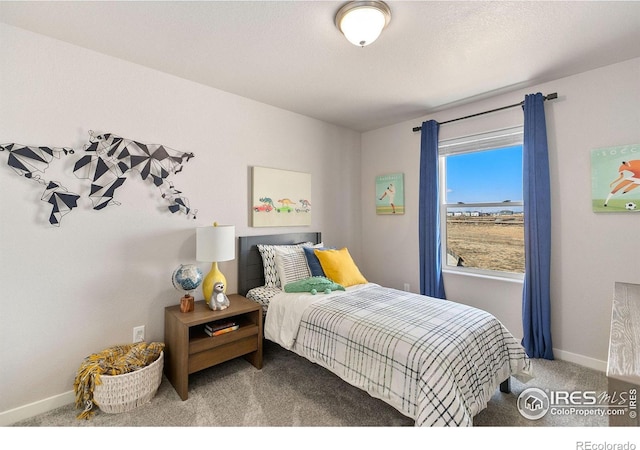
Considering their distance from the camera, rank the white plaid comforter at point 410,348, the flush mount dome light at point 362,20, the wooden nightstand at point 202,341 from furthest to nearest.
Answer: the wooden nightstand at point 202,341, the flush mount dome light at point 362,20, the white plaid comforter at point 410,348

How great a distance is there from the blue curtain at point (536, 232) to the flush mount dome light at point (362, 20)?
68.0 inches

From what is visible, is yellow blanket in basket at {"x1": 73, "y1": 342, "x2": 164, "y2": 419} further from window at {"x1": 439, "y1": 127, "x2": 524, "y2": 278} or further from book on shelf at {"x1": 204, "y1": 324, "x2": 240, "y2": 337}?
window at {"x1": 439, "y1": 127, "x2": 524, "y2": 278}

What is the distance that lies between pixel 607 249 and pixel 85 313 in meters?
3.99

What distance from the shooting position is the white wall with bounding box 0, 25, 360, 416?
1.80 meters

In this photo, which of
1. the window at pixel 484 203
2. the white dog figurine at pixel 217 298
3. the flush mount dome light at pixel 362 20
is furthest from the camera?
the window at pixel 484 203

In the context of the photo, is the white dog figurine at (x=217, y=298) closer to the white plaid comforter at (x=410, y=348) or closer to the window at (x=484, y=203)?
the white plaid comforter at (x=410, y=348)

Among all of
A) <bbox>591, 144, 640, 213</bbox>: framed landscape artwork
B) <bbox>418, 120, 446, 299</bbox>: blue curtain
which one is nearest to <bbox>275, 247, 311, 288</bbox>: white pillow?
<bbox>418, 120, 446, 299</bbox>: blue curtain

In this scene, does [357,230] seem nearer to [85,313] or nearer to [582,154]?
[582,154]

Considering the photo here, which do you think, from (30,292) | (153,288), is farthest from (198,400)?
(30,292)

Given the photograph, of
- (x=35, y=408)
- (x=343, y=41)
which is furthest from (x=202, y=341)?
(x=343, y=41)

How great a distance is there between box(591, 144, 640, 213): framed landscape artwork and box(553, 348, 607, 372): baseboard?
122cm

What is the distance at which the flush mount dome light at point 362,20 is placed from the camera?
1602mm

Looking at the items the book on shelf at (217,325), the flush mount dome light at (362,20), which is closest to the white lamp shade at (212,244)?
the book on shelf at (217,325)
